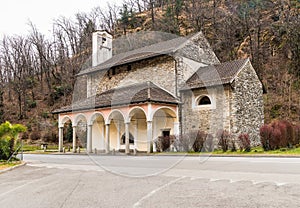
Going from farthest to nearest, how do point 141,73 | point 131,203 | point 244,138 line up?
point 141,73 < point 244,138 < point 131,203

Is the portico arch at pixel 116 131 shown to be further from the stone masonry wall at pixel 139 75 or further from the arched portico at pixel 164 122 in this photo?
the stone masonry wall at pixel 139 75

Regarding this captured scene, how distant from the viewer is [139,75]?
90.9ft

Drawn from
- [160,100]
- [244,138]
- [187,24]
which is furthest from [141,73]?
[187,24]

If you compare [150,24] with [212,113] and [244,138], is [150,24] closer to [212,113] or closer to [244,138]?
[212,113]

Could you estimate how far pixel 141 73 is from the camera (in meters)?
27.5

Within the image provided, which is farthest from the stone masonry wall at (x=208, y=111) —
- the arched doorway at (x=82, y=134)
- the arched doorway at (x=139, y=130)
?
the arched doorway at (x=82, y=134)

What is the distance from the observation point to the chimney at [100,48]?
116 feet

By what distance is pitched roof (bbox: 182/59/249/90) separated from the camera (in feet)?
76.4

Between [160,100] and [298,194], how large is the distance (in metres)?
15.9

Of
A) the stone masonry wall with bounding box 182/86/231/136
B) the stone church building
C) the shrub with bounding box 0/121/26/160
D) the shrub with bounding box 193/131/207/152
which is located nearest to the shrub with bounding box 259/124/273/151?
the shrub with bounding box 193/131/207/152

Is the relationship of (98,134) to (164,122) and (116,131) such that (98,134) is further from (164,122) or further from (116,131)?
(164,122)

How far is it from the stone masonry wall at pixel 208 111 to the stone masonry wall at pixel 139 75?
5.32 ft

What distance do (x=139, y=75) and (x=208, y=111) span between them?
23.3 feet

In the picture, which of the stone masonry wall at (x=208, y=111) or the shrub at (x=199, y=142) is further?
the stone masonry wall at (x=208, y=111)
